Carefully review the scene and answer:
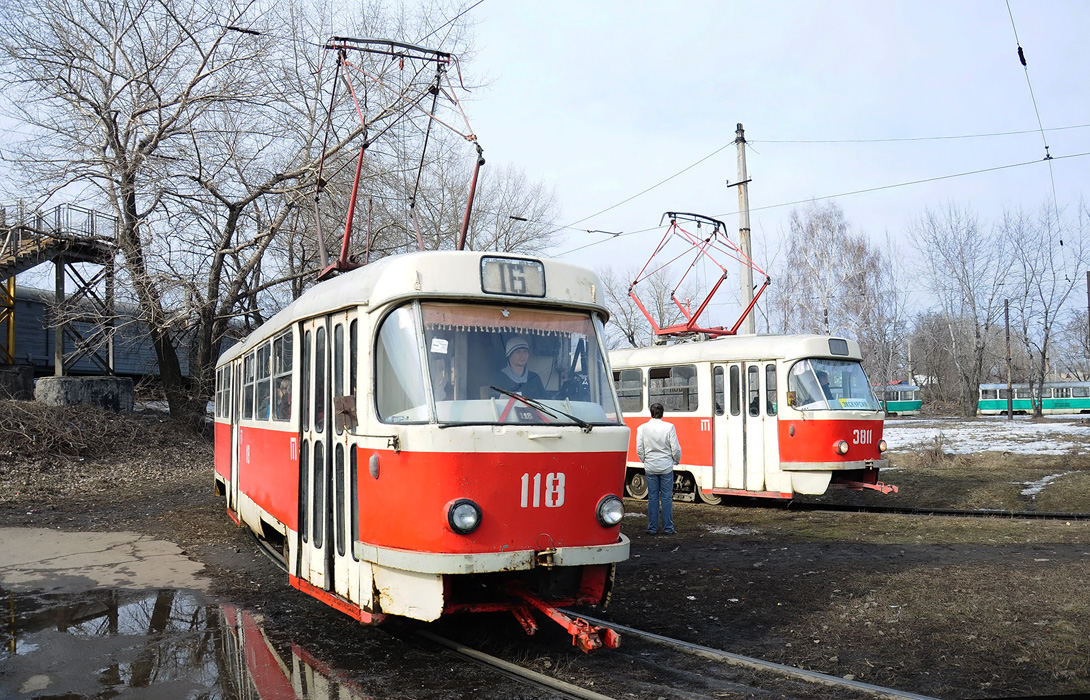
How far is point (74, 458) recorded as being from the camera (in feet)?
61.2

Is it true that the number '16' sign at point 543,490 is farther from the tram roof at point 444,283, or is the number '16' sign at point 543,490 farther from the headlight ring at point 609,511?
the tram roof at point 444,283

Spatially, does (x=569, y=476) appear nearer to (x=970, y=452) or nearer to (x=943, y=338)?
(x=970, y=452)

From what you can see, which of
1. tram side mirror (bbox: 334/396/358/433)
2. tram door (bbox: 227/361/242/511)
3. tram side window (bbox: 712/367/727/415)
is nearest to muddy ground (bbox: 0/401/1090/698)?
tram door (bbox: 227/361/242/511)

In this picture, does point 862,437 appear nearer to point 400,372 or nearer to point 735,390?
point 735,390

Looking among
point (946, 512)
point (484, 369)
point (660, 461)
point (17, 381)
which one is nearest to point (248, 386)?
point (660, 461)

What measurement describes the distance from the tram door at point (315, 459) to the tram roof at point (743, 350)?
283 inches

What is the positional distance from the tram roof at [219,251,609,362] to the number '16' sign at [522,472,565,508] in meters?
1.19

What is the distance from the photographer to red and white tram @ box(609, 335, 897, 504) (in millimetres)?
13078

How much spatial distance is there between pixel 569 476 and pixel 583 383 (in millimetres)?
726

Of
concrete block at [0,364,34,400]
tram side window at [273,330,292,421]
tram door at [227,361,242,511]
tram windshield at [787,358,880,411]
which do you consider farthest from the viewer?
concrete block at [0,364,34,400]

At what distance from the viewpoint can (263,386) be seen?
29.7 feet

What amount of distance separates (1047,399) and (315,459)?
61310 millimetres

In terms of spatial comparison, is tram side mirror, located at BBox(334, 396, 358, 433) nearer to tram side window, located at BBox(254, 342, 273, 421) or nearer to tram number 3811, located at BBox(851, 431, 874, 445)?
tram side window, located at BBox(254, 342, 273, 421)

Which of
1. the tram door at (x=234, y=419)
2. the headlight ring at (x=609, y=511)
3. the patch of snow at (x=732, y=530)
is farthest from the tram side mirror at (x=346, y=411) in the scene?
the patch of snow at (x=732, y=530)
